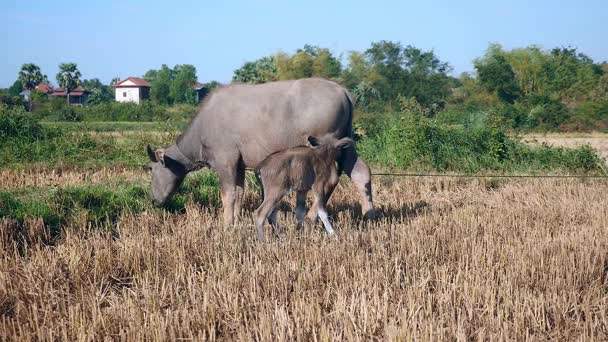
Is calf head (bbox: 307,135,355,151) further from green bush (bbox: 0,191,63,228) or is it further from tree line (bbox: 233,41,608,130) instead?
tree line (bbox: 233,41,608,130)

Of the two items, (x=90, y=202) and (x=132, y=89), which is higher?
(x=132, y=89)

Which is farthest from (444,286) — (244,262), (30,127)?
(30,127)

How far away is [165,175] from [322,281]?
185 inches

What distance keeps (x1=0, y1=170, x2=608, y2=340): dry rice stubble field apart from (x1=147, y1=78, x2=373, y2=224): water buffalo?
0.67 meters

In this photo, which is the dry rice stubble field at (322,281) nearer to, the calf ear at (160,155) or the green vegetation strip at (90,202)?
the green vegetation strip at (90,202)

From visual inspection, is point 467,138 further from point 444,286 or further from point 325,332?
point 325,332

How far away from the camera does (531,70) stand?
5153cm

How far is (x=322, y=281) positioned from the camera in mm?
6016

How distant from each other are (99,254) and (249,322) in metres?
2.41

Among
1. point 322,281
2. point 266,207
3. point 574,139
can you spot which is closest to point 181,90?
point 574,139

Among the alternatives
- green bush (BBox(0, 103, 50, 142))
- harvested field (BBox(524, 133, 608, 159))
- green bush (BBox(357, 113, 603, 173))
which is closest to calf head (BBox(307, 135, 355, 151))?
green bush (BBox(357, 113, 603, 173))

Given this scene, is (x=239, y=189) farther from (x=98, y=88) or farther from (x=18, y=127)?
(x=98, y=88)

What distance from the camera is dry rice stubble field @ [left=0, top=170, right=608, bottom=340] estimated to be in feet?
15.4

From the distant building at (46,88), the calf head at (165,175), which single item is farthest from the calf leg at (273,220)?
the distant building at (46,88)
